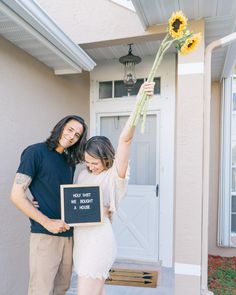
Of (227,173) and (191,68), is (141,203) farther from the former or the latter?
(191,68)

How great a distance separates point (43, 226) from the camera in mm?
1727

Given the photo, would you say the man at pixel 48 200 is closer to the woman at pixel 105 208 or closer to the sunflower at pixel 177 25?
the woman at pixel 105 208

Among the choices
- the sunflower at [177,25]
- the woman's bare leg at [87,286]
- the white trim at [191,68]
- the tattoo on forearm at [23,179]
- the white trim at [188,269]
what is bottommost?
the white trim at [188,269]

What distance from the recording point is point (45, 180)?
5.99ft

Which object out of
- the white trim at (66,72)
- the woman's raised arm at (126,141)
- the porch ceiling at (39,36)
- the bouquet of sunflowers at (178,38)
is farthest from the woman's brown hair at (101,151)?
the white trim at (66,72)

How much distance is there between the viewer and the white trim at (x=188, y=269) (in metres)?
2.43

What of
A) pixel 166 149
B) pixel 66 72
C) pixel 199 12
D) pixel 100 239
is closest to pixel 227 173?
pixel 166 149

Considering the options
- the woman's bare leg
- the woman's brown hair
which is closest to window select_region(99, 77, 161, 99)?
the woman's brown hair

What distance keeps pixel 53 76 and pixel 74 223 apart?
2070 millimetres

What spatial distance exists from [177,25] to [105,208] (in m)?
1.06

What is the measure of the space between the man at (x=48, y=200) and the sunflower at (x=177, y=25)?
79 cm

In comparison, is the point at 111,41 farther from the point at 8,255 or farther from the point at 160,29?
the point at 8,255

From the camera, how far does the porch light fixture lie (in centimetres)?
345

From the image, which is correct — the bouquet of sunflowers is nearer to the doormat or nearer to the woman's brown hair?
the woman's brown hair
